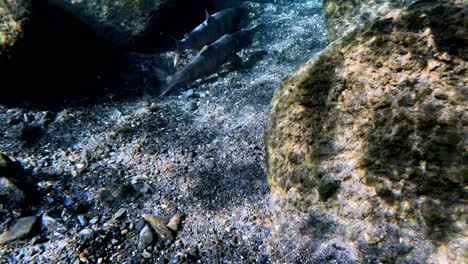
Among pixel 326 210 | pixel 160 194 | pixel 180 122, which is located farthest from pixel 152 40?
pixel 326 210

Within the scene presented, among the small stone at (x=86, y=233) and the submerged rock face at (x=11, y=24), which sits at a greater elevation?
the submerged rock face at (x=11, y=24)

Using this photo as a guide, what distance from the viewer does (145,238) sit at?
98.3 inches

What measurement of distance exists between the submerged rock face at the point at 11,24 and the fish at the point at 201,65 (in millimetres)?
2160

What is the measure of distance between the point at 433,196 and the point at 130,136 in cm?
356

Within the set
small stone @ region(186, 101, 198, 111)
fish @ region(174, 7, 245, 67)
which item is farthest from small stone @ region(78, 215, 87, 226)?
fish @ region(174, 7, 245, 67)

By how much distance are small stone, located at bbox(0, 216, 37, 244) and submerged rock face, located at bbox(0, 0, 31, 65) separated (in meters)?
2.95

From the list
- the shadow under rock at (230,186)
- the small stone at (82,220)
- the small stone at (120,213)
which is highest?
the small stone at (82,220)

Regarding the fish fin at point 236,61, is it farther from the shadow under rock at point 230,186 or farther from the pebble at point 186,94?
the shadow under rock at point 230,186

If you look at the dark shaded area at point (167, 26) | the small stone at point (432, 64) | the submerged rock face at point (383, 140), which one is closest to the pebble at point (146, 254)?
the submerged rock face at point (383, 140)

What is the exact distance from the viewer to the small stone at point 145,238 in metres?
2.45

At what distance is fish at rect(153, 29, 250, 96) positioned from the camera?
4844 millimetres

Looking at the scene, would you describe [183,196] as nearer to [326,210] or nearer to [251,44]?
[326,210]

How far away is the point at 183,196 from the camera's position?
293 cm

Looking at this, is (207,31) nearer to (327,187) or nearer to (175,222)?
(175,222)
